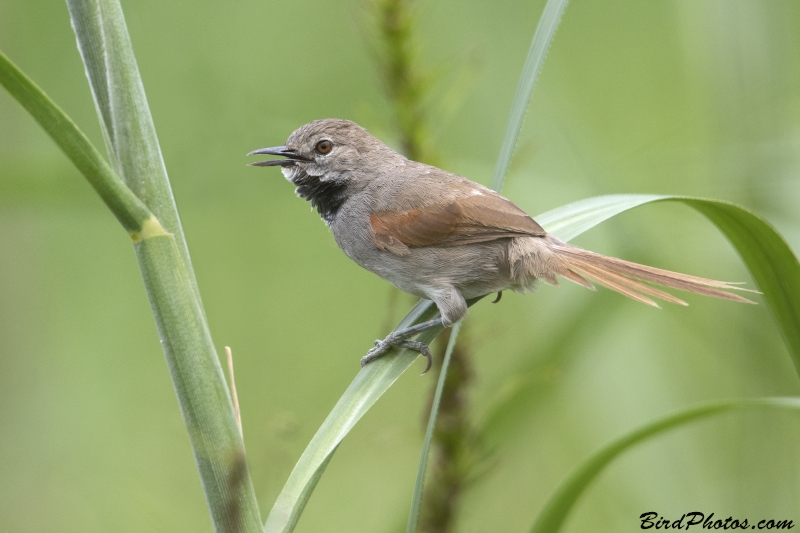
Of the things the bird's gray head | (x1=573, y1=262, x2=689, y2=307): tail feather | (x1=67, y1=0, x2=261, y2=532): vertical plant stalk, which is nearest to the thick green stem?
(x1=67, y1=0, x2=261, y2=532): vertical plant stalk

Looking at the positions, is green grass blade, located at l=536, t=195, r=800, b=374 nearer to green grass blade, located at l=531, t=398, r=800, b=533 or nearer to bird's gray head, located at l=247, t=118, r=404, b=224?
green grass blade, located at l=531, t=398, r=800, b=533

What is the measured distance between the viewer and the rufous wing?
8.87 feet

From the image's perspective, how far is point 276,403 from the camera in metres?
3.89

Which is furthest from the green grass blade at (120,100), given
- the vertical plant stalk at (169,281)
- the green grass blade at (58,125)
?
the green grass blade at (58,125)

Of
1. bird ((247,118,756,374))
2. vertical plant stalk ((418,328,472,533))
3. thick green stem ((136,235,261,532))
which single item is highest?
bird ((247,118,756,374))

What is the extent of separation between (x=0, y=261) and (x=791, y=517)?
12.9 ft

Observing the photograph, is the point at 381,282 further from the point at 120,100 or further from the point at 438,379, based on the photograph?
the point at 120,100

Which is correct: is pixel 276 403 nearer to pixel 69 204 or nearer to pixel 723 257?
pixel 69 204

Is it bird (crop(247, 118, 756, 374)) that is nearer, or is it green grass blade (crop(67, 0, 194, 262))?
green grass blade (crop(67, 0, 194, 262))

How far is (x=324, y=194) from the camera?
3.04 m

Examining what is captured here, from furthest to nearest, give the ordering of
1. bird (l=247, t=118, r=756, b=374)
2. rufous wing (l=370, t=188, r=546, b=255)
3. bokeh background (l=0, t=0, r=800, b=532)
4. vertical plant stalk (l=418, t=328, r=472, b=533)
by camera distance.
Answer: rufous wing (l=370, t=188, r=546, b=255)
bird (l=247, t=118, r=756, b=374)
bokeh background (l=0, t=0, r=800, b=532)
vertical plant stalk (l=418, t=328, r=472, b=533)

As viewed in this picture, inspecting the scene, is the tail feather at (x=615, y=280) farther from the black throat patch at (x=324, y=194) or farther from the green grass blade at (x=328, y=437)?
the black throat patch at (x=324, y=194)

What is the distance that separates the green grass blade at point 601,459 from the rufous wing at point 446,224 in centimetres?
115

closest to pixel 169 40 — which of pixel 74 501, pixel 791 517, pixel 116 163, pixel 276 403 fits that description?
pixel 276 403
